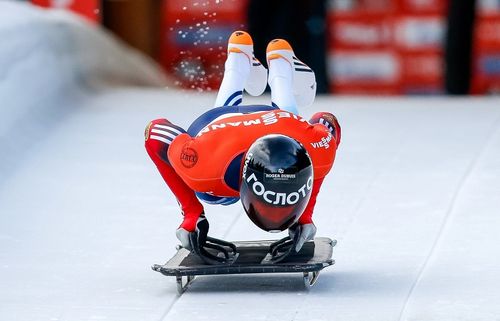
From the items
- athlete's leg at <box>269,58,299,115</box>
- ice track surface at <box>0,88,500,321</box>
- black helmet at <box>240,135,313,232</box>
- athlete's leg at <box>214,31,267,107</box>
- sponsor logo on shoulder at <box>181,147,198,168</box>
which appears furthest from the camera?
athlete's leg at <box>214,31,267,107</box>

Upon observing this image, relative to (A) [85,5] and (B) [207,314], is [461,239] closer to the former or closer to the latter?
(B) [207,314]

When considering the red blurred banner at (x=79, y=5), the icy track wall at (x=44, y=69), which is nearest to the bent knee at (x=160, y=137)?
the icy track wall at (x=44, y=69)

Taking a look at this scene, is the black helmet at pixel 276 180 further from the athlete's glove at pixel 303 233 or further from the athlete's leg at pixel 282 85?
the athlete's leg at pixel 282 85

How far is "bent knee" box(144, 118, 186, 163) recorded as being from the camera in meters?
5.96

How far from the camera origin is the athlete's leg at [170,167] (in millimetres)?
5961

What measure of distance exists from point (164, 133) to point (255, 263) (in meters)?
0.71

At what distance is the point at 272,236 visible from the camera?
23.1ft

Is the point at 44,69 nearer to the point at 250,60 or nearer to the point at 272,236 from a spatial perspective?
the point at 272,236

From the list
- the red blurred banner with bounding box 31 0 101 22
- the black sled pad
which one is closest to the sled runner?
the black sled pad

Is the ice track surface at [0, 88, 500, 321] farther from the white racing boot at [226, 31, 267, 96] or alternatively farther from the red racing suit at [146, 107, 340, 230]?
the white racing boot at [226, 31, 267, 96]

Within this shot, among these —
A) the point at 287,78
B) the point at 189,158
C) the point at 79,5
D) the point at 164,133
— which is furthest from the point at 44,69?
the point at 189,158

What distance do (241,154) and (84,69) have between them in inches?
256

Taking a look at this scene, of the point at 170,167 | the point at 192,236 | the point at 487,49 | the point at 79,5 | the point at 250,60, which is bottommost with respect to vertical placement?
the point at 487,49

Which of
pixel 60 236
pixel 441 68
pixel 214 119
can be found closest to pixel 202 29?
pixel 441 68
